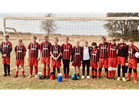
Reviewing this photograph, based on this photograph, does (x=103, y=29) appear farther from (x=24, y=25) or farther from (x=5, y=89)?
(x=5, y=89)

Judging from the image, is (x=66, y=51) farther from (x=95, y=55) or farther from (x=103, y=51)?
(x=103, y=51)

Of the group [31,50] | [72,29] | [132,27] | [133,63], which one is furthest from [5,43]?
[132,27]

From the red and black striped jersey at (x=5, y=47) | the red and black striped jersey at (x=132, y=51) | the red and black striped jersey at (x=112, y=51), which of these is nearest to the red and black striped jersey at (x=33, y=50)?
the red and black striped jersey at (x=5, y=47)

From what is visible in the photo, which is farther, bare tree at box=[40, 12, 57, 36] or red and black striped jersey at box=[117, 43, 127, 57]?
bare tree at box=[40, 12, 57, 36]

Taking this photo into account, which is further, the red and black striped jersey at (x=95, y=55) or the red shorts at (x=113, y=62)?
the red and black striped jersey at (x=95, y=55)

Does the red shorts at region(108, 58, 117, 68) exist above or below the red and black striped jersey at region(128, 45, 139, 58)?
below

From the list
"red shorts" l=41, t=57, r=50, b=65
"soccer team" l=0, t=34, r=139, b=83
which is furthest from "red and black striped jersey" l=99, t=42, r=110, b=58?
"red shorts" l=41, t=57, r=50, b=65

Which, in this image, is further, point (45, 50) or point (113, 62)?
point (45, 50)

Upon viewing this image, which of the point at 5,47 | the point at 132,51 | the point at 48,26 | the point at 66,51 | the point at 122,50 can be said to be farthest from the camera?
the point at 48,26

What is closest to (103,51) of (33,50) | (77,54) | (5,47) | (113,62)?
(113,62)

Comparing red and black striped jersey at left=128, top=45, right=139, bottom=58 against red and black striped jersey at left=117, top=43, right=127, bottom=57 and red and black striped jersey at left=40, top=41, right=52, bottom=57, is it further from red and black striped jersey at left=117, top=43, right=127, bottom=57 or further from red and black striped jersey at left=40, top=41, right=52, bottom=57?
red and black striped jersey at left=40, top=41, right=52, bottom=57

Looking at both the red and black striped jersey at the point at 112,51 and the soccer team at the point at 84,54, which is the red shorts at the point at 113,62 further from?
the red and black striped jersey at the point at 112,51

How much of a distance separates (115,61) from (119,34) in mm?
2498

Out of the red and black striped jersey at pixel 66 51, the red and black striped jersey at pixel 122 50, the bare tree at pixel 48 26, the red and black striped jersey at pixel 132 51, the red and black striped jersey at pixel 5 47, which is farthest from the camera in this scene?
the bare tree at pixel 48 26
